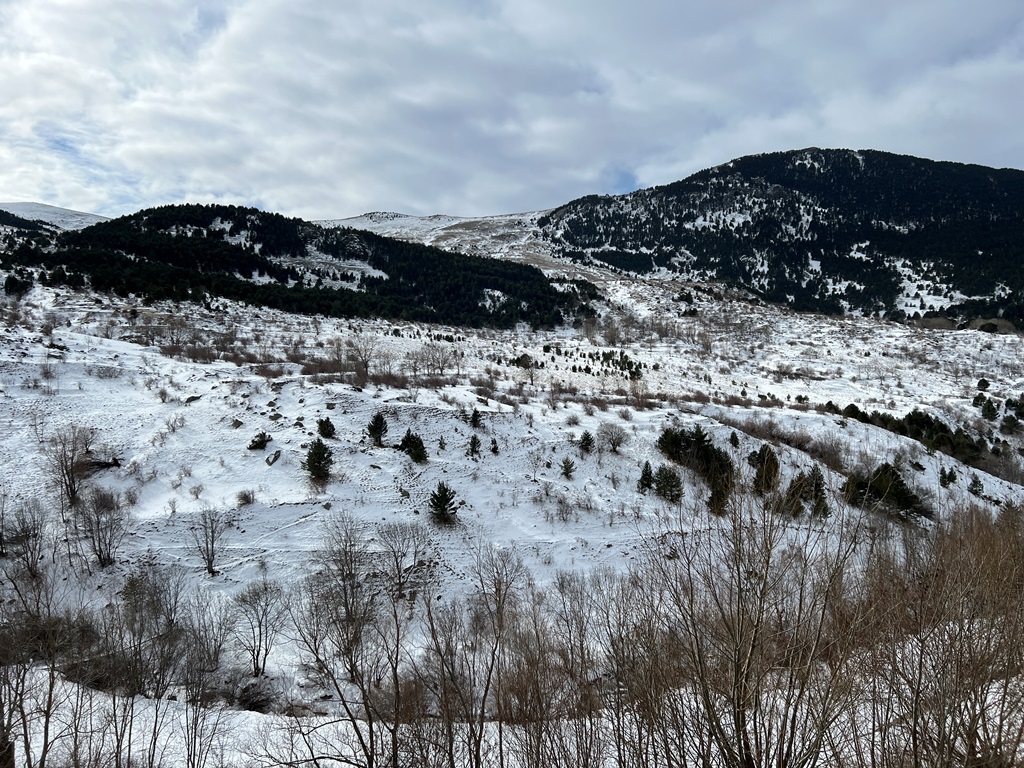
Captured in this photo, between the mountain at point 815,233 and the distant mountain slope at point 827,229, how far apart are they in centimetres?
36

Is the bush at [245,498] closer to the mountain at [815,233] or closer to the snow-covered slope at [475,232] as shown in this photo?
the snow-covered slope at [475,232]

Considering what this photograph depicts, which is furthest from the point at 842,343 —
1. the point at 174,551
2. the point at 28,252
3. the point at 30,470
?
the point at 28,252

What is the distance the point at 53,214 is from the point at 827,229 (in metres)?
223

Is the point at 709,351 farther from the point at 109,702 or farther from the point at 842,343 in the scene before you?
the point at 109,702

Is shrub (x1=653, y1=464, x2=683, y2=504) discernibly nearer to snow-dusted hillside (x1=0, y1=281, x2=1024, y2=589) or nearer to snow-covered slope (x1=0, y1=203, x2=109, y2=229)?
snow-dusted hillside (x1=0, y1=281, x2=1024, y2=589)

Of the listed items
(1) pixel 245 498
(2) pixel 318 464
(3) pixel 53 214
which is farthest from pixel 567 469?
(3) pixel 53 214

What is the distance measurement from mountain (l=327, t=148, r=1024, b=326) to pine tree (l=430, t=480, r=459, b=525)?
331 feet

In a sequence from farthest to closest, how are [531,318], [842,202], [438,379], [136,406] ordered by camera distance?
[842,202]
[531,318]
[438,379]
[136,406]

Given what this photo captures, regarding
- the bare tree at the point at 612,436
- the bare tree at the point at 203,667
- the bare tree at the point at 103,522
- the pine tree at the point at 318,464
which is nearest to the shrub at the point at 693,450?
the bare tree at the point at 612,436

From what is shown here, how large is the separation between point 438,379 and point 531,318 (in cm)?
4141

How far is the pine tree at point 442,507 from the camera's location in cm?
2034

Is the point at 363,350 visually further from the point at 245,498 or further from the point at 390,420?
the point at 245,498

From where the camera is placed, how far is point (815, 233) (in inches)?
4941

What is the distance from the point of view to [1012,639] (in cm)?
589
